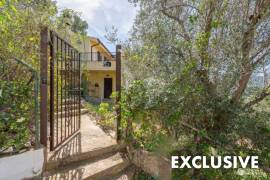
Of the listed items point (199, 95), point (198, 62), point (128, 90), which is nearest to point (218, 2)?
point (198, 62)

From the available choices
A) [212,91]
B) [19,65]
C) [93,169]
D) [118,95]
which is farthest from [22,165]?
[212,91]

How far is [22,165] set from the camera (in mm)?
2510

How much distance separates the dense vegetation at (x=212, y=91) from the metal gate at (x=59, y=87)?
4.17ft

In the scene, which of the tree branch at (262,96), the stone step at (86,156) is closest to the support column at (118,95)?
the stone step at (86,156)

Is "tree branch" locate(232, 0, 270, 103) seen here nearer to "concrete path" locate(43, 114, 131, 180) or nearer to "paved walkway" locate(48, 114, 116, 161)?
"concrete path" locate(43, 114, 131, 180)

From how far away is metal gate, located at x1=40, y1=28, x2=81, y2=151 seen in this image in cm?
286

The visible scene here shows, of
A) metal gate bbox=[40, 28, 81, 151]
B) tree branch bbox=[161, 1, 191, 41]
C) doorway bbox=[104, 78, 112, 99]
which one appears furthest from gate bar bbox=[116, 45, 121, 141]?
doorway bbox=[104, 78, 112, 99]

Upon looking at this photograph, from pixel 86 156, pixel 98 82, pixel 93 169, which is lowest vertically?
pixel 93 169

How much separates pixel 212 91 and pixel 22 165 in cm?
296

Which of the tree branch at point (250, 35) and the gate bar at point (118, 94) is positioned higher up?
the tree branch at point (250, 35)

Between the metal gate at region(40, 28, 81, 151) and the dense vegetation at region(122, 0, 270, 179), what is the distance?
4.17 feet

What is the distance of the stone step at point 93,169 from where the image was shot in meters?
2.86

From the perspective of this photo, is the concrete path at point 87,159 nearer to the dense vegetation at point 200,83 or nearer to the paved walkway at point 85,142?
the paved walkway at point 85,142

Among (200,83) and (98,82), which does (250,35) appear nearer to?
(200,83)
